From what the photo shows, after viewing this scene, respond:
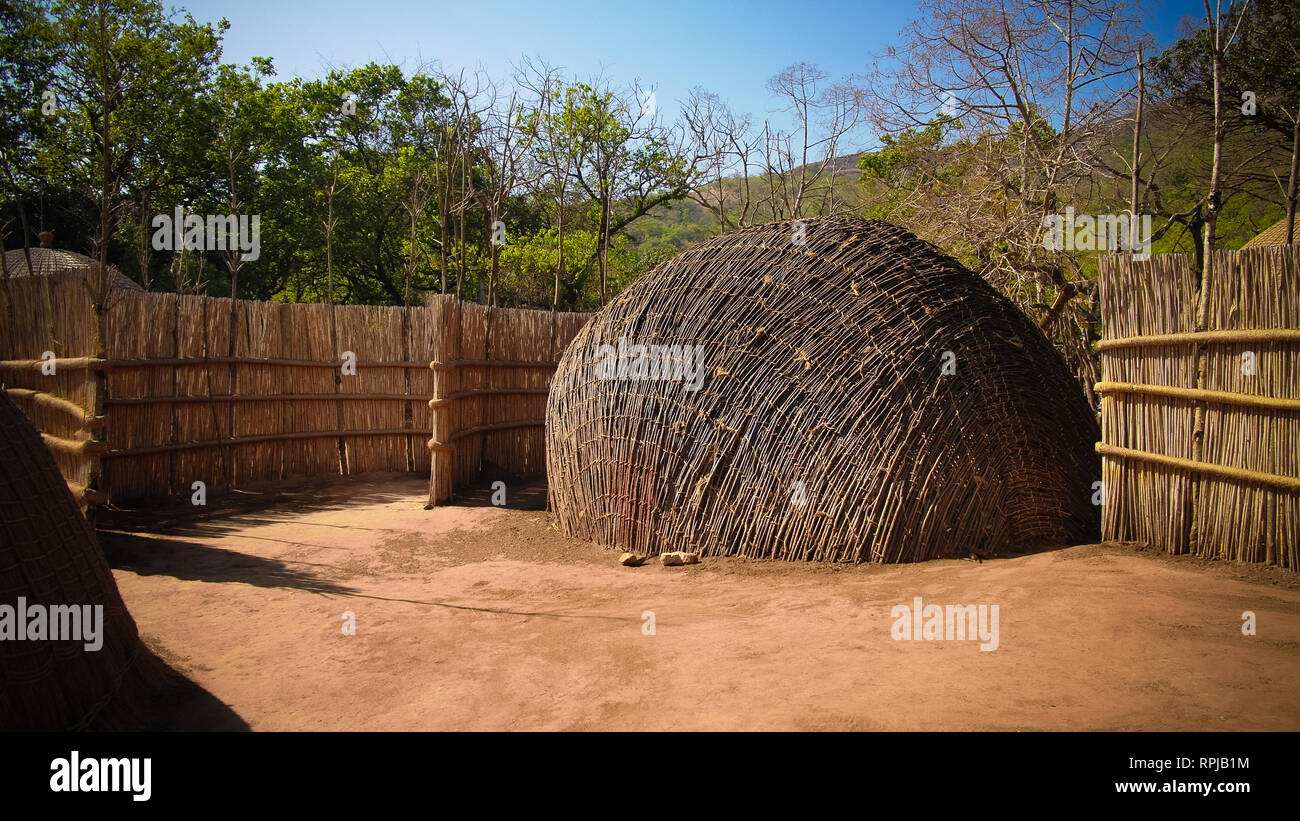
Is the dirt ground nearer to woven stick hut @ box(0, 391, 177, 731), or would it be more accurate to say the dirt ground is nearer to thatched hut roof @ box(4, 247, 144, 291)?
woven stick hut @ box(0, 391, 177, 731)

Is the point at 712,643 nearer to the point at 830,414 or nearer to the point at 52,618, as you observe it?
the point at 830,414

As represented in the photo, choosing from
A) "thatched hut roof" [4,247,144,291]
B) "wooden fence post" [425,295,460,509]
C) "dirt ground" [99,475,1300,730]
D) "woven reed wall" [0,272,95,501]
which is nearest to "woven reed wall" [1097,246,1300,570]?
"dirt ground" [99,475,1300,730]

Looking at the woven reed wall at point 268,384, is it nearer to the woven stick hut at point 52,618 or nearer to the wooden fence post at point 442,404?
the wooden fence post at point 442,404

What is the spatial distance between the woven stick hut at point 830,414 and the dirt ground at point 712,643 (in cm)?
43

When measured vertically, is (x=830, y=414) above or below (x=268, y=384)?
below

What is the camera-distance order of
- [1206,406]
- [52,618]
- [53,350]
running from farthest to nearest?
1. [53,350]
2. [1206,406]
3. [52,618]

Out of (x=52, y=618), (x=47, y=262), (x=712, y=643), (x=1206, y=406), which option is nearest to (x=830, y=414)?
(x=712, y=643)

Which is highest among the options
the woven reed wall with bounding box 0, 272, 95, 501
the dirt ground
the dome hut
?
the dome hut

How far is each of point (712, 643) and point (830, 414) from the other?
8.43 ft

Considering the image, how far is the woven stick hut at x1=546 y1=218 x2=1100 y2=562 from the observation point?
6473mm

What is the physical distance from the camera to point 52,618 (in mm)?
3479

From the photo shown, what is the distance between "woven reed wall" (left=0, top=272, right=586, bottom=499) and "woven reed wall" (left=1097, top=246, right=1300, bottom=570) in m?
7.83

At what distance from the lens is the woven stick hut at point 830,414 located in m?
6.47
